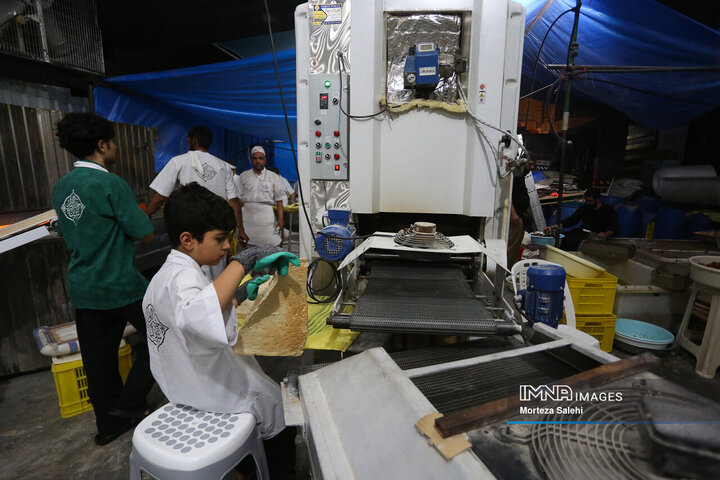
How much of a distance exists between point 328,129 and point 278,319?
4.83ft

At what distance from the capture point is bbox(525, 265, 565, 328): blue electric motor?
90.1 inches

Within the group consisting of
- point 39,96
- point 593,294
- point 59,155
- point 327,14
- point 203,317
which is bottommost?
point 593,294

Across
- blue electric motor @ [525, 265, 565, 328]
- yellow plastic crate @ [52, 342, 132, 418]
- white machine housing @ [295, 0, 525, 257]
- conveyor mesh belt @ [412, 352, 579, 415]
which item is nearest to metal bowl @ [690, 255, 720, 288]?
blue electric motor @ [525, 265, 565, 328]

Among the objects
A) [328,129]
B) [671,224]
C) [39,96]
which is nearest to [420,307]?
[328,129]

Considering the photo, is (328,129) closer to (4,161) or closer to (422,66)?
(422,66)

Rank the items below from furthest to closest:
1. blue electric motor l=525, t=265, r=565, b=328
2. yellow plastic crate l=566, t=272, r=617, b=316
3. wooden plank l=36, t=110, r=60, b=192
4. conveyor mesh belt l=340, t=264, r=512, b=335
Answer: yellow plastic crate l=566, t=272, r=617, b=316, wooden plank l=36, t=110, r=60, b=192, blue electric motor l=525, t=265, r=565, b=328, conveyor mesh belt l=340, t=264, r=512, b=335

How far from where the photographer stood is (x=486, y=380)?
112 centimetres

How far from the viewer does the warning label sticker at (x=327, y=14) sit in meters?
2.33

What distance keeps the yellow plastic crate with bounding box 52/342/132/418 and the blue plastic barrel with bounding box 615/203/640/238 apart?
6938 mm

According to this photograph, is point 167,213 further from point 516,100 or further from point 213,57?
point 213,57

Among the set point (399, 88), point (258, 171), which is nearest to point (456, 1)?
point (399, 88)

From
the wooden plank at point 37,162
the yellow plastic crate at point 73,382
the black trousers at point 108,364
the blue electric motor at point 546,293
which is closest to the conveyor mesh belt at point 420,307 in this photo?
the blue electric motor at point 546,293

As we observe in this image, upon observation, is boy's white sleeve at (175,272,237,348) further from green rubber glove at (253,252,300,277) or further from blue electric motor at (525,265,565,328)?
blue electric motor at (525,265,565,328)

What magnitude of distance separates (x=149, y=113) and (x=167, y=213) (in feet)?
11.4
